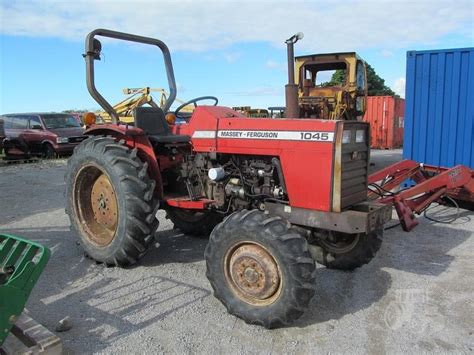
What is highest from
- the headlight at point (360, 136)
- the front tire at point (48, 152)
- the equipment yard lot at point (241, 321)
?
the headlight at point (360, 136)

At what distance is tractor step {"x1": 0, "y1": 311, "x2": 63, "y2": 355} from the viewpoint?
2762 mm

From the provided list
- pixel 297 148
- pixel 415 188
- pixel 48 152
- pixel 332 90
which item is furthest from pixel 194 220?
pixel 48 152

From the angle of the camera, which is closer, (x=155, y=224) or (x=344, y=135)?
(x=344, y=135)

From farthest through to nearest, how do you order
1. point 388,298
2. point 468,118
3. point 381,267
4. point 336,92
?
point 336,92 < point 468,118 < point 381,267 < point 388,298

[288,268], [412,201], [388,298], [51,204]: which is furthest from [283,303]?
[51,204]

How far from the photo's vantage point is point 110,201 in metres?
4.58

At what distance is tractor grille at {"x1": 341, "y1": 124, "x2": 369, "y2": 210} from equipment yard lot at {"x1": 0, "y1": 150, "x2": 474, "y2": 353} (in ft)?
2.78

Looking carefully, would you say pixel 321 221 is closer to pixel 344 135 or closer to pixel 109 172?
pixel 344 135

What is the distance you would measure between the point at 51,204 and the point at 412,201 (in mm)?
5751

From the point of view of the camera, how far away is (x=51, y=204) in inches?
309

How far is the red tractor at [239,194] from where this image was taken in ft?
10.8

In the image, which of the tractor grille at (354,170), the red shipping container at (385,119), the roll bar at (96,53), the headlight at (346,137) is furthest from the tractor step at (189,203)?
the red shipping container at (385,119)

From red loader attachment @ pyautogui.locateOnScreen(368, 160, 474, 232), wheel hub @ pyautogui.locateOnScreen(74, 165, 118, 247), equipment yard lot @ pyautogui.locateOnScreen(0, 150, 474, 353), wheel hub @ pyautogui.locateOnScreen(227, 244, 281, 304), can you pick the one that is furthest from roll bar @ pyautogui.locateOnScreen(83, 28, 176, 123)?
red loader attachment @ pyautogui.locateOnScreen(368, 160, 474, 232)

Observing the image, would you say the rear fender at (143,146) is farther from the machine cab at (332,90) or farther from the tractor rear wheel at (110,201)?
the machine cab at (332,90)
